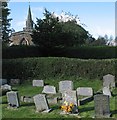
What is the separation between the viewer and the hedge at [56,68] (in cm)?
2123

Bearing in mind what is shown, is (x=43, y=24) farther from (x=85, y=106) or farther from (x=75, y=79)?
(x=85, y=106)

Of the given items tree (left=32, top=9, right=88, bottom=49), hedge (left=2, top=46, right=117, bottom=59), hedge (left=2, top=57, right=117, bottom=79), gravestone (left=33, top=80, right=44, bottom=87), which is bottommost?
gravestone (left=33, top=80, right=44, bottom=87)

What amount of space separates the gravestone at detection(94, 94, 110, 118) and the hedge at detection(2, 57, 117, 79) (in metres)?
9.10

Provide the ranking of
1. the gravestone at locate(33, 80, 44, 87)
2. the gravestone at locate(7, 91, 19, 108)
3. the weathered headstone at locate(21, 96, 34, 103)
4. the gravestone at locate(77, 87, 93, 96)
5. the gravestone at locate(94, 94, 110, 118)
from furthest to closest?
1. the gravestone at locate(33, 80, 44, 87)
2. the gravestone at locate(77, 87, 93, 96)
3. the weathered headstone at locate(21, 96, 34, 103)
4. the gravestone at locate(7, 91, 19, 108)
5. the gravestone at locate(94, 94, 110, 118)

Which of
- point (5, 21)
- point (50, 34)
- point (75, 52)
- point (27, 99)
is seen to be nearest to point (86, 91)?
point (27, 99)

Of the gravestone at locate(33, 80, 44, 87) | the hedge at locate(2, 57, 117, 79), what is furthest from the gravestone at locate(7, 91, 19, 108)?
the hedge at locate(2, 57, 117, 79)

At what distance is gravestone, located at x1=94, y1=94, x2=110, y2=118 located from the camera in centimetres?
1176

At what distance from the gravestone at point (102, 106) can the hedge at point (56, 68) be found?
9100mm

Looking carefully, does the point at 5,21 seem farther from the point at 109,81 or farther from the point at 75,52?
the point at 109,81

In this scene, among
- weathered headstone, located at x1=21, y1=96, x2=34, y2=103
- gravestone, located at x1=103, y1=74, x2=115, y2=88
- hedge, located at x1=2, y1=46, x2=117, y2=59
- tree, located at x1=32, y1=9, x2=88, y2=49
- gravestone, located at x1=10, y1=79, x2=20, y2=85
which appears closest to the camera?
weathered headstone, located at x1=21, y1=96, x2=34, y2=103

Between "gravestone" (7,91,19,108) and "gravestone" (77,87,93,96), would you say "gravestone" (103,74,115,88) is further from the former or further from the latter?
"gravestone" (7,91,19,108)

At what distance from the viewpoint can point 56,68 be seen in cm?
2248

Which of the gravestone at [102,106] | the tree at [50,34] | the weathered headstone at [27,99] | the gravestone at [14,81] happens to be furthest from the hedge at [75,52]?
the gravestone at [102,106]

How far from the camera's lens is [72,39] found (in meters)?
36.8
